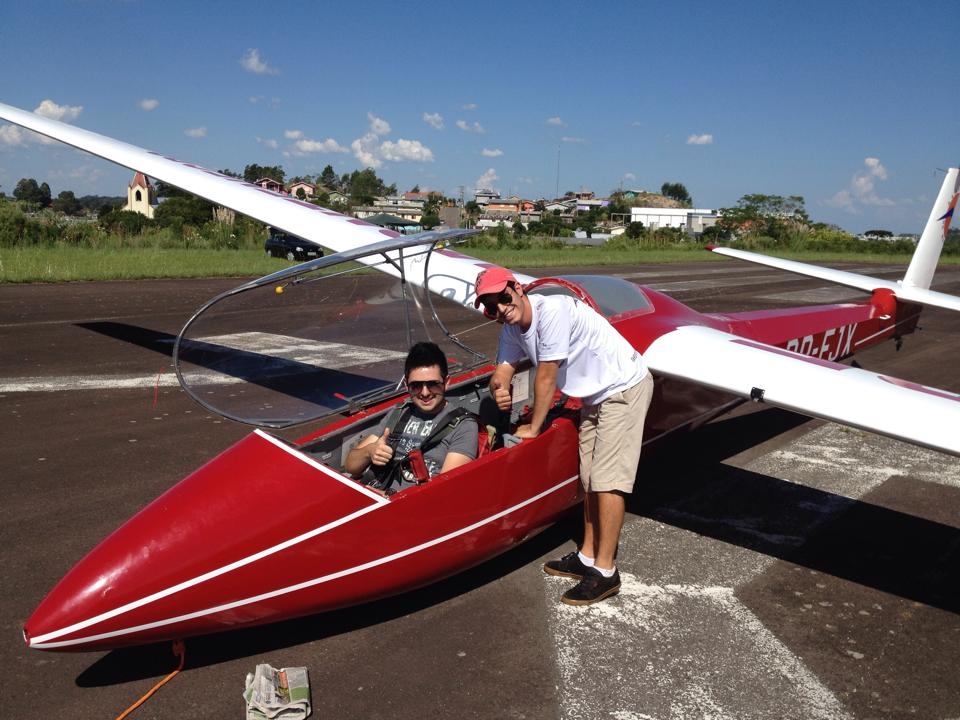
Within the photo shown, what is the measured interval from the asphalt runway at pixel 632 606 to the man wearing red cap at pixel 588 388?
309 mm

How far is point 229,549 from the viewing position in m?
3.56

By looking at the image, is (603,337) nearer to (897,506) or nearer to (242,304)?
(242,304)

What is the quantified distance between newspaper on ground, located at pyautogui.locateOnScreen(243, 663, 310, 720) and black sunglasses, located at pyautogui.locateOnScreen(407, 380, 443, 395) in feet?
5.20

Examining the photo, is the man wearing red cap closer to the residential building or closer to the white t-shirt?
the white t-shirt

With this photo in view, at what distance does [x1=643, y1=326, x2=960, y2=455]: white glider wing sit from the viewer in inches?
174

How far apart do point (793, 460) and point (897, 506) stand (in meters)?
1.25

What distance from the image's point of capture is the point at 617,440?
4656 millimetres

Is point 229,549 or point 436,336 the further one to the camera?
point 436,336

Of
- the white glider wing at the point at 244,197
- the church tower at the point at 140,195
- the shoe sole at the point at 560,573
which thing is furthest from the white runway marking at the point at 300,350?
the church tower at the point at 140,195

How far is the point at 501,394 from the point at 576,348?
0.63 m

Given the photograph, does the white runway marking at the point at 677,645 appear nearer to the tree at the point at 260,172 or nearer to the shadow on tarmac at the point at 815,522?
the shadow on tarmac at the point at 815,522

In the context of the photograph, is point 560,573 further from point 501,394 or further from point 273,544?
point 273,544

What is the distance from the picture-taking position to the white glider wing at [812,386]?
4414 mm

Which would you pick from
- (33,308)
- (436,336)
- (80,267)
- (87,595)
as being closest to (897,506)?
(436,336)
